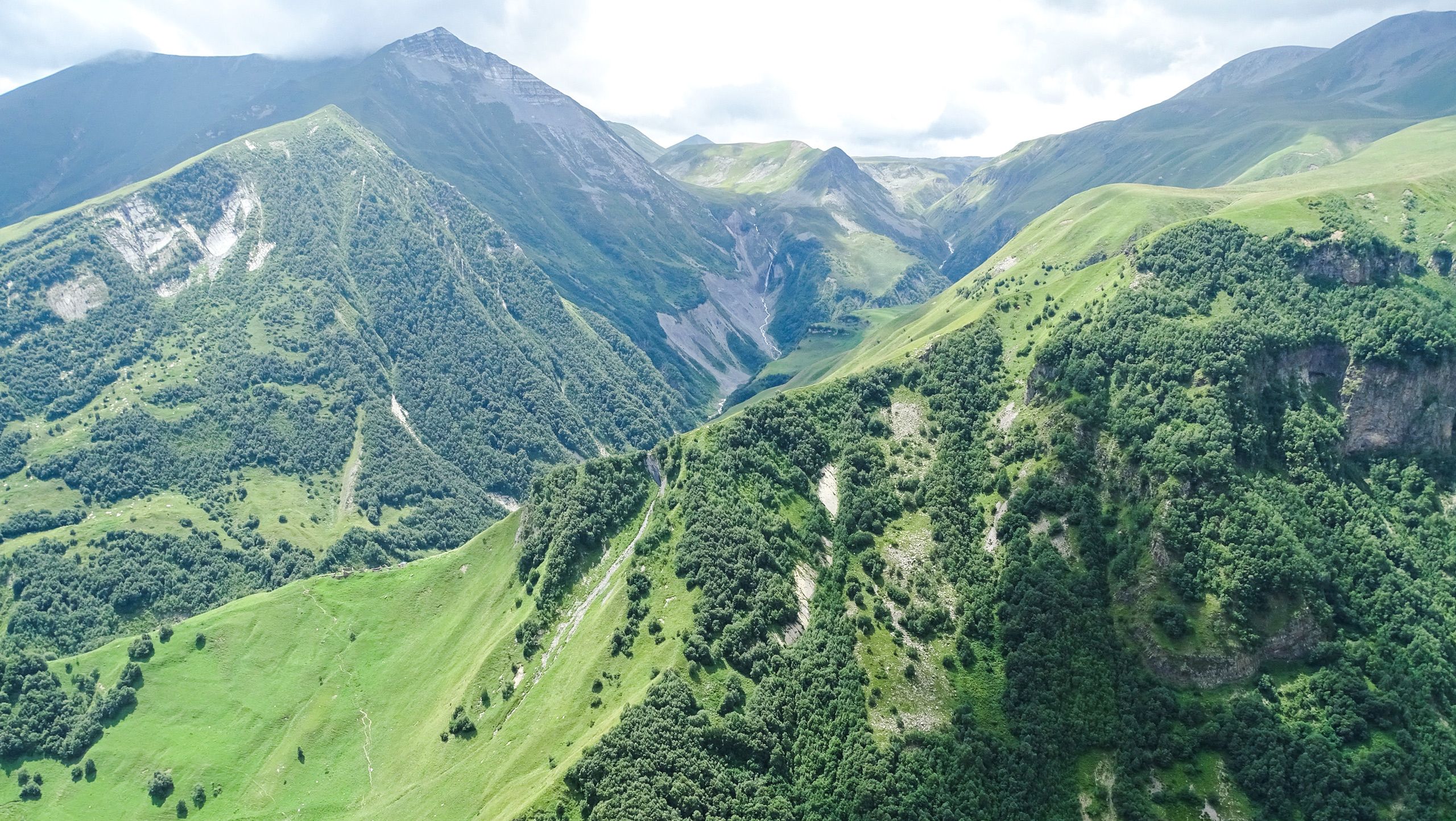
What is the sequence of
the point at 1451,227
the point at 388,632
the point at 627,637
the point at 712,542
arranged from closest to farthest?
the point at 627,637, the point at 712,542, the point at 388,632, the point at 1451,227

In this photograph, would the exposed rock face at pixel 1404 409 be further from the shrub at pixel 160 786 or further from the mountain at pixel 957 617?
the shrub at pixel 160 786

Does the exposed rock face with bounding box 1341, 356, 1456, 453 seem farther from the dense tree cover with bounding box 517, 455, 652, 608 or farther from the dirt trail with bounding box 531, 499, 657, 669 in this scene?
the dense tree cover with bounding box 517, 455, 652, 608

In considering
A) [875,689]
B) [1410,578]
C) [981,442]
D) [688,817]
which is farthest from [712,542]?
[1410,578]

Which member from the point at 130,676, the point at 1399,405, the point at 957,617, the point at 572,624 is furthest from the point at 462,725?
the point at 1399,405

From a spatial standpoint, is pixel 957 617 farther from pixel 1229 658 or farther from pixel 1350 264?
pixel 1350 264

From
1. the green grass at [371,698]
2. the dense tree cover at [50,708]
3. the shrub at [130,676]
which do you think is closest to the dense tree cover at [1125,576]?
the green grass at [371,698]

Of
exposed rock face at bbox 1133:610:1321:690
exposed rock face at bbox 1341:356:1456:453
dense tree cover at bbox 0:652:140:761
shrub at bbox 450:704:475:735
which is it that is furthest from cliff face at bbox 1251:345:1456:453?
dense tree cover at bbox 0:652:140:761

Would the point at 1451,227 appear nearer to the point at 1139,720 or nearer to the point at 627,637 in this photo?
the point at 1139,720
